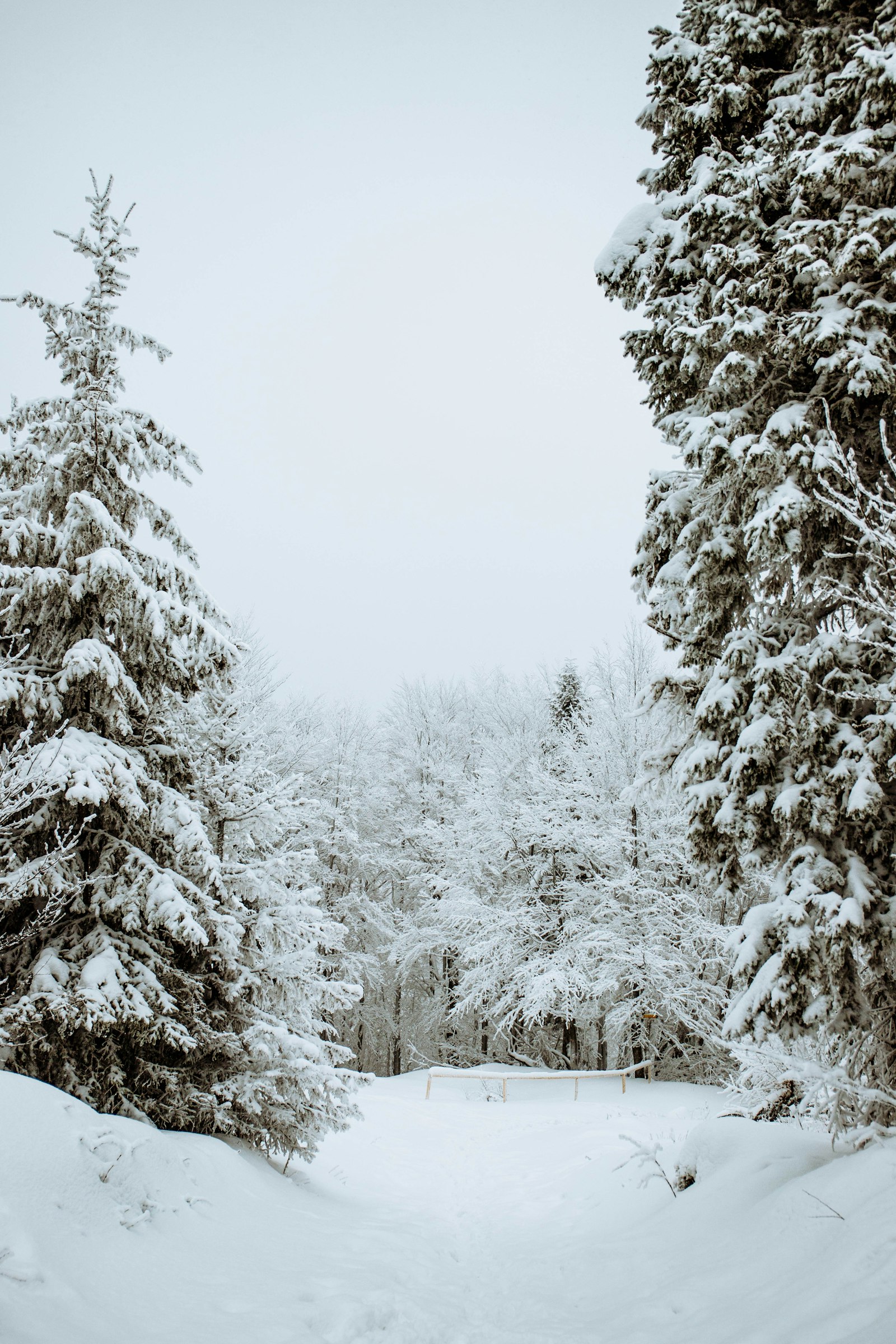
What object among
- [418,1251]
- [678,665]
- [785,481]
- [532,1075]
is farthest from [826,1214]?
[532,1075]

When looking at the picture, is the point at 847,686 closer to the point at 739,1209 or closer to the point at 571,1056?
the point at 739,1209

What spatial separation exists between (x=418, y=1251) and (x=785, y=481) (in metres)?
6.88

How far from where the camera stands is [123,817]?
6.74 metres

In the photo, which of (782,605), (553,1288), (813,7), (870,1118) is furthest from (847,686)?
(813,7)

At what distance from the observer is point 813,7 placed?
22.3ft

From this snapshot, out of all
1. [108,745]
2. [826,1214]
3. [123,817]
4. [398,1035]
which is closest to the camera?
[826,1214]

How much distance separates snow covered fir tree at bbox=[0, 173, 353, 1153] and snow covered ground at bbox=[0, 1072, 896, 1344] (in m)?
0.79

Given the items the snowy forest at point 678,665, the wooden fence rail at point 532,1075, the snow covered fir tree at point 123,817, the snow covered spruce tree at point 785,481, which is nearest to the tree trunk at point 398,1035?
the wooden fence rail at point 532,1075

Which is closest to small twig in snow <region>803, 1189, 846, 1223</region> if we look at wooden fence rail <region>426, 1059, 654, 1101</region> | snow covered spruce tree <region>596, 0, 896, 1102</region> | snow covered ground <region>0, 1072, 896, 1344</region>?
snow covered ground <region>0, 1072, 896, 1344</region>

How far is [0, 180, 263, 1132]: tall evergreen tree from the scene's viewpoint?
19.6ft

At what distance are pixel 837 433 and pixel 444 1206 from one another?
28.4ft

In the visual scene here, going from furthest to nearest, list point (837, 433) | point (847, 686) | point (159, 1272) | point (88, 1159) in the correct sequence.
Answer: point (837, 433) → point (847, 686) → point (88, 1159) → point (159, 1272)

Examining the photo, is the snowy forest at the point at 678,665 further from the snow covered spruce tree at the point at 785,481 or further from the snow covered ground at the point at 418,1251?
the snow covered ground at the point at 418,1251

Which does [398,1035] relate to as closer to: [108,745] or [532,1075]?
[532,1075]
